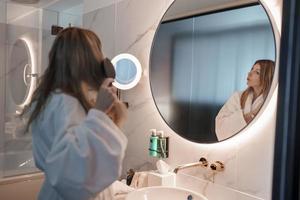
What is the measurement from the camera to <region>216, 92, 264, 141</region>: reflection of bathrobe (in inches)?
49.6

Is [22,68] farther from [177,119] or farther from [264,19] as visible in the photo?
[264,19]

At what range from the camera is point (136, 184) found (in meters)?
1.53

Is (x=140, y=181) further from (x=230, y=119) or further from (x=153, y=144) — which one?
(x=230, y=119)

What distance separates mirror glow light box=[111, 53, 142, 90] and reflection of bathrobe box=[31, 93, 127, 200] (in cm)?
110

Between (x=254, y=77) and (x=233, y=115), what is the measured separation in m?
0.21

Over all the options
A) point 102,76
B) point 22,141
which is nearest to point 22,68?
point 22,141

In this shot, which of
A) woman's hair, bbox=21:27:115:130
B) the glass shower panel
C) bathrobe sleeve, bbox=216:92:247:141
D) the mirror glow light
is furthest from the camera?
the glass shower panel

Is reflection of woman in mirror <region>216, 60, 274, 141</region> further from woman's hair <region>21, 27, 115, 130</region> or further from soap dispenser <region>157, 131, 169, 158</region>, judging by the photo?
woman's hair <region>21, 27, 115, 130</region>

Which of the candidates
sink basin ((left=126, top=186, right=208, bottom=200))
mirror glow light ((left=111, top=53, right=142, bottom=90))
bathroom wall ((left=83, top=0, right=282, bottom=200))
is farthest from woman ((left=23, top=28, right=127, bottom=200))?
mirror glow light ((left=111, top=53, right=142, bottom=90))

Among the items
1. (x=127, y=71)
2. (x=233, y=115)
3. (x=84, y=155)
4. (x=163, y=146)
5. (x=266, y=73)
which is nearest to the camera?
(x=84, y=155)

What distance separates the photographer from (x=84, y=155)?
2.19ft

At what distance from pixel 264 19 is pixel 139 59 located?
2.93 ft

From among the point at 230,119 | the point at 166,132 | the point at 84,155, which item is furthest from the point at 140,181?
the point at 84,155

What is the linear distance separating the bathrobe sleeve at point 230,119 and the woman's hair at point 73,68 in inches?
28.9
